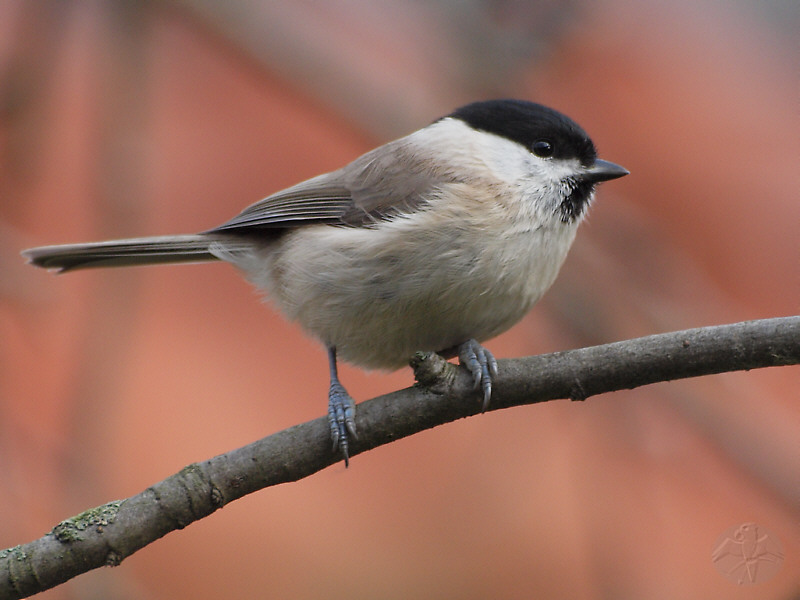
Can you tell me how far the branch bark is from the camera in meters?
1.56

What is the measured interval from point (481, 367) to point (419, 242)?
0.44 m

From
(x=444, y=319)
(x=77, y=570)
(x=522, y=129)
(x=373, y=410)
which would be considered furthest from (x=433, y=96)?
(x=77, y=570)

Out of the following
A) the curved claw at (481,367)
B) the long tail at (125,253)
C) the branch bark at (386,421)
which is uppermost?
the long tail at (125,253)

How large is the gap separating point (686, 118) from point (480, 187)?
180cm

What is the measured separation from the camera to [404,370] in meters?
2.55

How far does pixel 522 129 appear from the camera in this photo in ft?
7.85

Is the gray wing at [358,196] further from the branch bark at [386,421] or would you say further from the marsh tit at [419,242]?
the branch bark at [386,421]

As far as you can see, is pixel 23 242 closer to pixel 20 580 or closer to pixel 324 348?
pixel 324 348

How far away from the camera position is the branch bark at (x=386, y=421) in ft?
5.12

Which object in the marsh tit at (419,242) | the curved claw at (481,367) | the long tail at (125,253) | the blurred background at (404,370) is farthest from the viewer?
the blurred background at (404,370)
